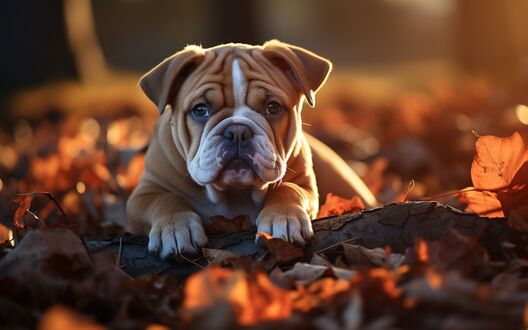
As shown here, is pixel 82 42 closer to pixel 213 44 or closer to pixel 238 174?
pixel 213 44

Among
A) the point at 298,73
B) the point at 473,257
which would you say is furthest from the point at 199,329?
the point at 298,73

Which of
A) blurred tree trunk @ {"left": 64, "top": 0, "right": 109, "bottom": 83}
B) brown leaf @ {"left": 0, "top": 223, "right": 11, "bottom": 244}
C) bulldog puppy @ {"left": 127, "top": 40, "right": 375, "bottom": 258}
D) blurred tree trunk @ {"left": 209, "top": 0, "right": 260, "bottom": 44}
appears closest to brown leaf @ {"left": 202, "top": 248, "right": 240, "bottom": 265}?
bulldog puppy @ {"left": 127, "top": 40, "right": 375, "bottom": 258}

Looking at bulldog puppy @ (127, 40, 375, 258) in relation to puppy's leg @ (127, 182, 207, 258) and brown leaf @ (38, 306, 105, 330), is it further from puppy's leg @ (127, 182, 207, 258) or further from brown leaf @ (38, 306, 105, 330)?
brown leaf @ (38, 306, 105, 330)

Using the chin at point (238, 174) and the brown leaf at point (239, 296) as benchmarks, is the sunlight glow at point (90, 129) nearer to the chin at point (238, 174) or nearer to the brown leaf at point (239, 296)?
the chin at point (238, 174)

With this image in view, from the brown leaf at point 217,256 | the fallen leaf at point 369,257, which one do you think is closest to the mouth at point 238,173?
the brown leaf at point 217,256

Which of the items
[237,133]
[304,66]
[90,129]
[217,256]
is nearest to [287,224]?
[217,256]

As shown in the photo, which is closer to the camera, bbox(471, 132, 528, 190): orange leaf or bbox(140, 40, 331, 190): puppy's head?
bbox(471, 132, 528, 190): orange leaf

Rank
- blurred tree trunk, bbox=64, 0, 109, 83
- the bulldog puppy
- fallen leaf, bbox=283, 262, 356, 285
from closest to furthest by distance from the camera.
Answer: fallen leaf, bbox=283, 262, 356, 285 < the bulldog puppy < blurred tree trunk, bbox=64, 0, 109, 83
